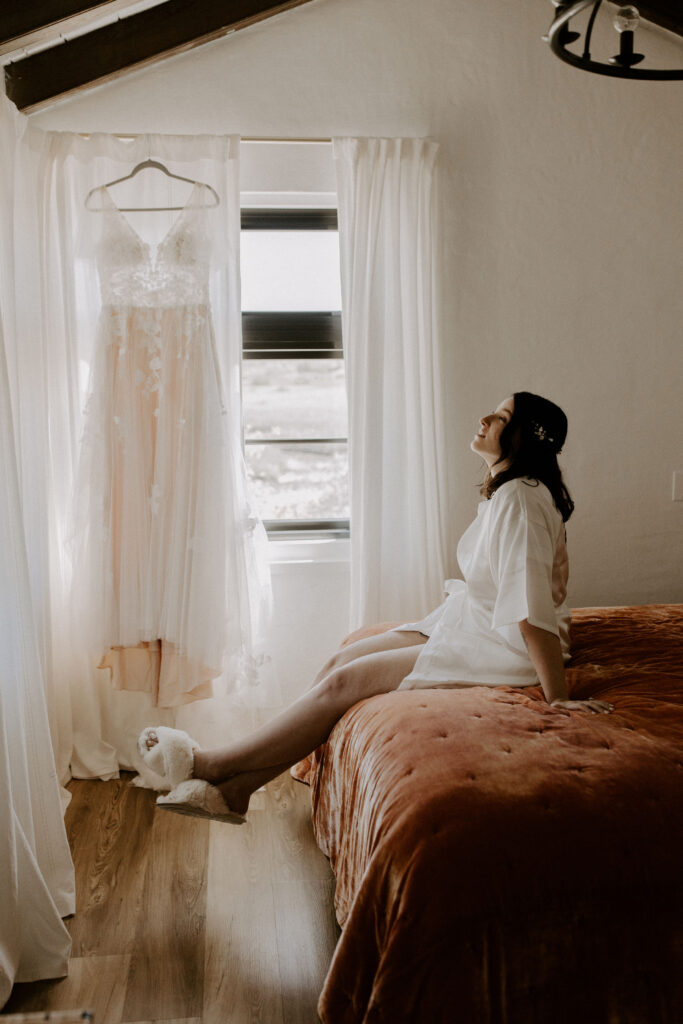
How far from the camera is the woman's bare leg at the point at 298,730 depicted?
2.17 meters

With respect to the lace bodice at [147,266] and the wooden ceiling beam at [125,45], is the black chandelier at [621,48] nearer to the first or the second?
the lace bodice at [147,266]

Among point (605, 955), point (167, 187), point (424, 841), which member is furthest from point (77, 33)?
point (605, 955)

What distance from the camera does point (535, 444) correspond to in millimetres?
2289

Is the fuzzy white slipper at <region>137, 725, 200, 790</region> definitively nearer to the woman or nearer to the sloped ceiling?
the woman

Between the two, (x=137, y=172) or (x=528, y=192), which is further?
(x=528, y=192)

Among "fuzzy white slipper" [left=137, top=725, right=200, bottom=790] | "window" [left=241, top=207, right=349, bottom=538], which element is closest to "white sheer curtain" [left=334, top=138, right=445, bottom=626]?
"window" [left=241, top=207, right=349, bottom=538]

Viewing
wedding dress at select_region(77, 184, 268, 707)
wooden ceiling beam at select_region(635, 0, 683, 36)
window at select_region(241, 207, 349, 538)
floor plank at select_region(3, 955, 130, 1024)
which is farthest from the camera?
window at select_region(241, 207, 349, 538)

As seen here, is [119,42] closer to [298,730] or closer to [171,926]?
[298,730]

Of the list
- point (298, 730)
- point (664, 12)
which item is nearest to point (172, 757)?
point (298, 730)

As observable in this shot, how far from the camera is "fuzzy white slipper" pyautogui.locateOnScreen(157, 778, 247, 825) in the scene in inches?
81.0

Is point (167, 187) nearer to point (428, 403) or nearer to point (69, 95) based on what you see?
point (69, 95)

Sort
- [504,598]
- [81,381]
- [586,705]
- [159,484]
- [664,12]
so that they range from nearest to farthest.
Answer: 1. [586,705]
2. [504,598]
3. [159,484]
4. [81,381]
5. [664,12]

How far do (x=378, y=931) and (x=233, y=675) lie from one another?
4.94 feet

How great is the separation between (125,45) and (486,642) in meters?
2.34
